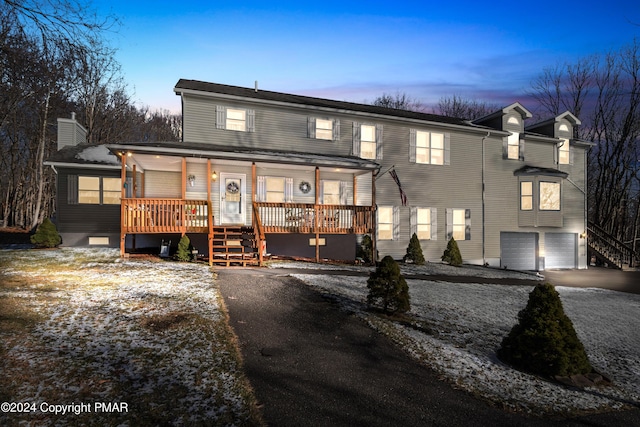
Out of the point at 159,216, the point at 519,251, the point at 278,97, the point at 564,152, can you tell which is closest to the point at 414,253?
the point at 519,251

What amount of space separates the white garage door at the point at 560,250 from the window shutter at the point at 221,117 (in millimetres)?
18941

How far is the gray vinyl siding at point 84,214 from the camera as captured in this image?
16.2m

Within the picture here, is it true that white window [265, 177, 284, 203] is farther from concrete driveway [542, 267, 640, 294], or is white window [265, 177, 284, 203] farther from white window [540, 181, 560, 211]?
white window [540, 181, 560, 211]

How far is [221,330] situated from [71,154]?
15.3 metres

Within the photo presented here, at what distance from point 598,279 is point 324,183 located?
13978 millimetres

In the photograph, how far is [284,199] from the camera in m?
16.1

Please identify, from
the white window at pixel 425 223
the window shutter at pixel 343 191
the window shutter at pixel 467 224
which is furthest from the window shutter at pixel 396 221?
the window shutter at pixel 467 224

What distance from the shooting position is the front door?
1524cm

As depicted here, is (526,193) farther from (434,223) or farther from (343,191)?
(343,191)

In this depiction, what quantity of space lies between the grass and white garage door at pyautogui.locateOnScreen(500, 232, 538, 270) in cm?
1756

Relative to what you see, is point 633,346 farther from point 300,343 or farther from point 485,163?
point 485,163

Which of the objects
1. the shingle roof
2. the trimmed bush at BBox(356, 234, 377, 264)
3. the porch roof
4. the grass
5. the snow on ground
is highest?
the shingle roof

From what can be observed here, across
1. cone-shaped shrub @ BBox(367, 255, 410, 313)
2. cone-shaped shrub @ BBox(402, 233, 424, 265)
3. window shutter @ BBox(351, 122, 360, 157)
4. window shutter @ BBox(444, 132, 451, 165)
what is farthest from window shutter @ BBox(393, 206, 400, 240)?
cone-shaped shrub @ BBox(367, 255, 410, 313)

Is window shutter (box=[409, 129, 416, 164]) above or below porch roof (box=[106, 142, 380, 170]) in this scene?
above
